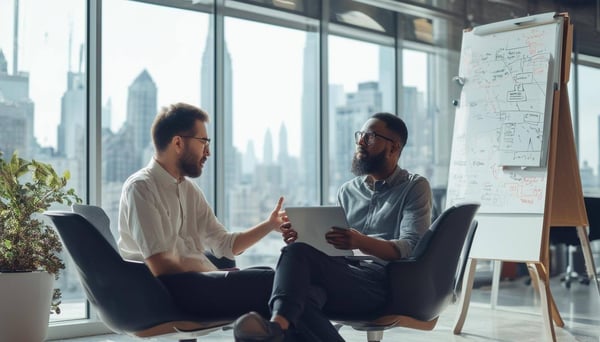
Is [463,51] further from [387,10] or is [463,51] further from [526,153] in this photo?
[387,10]

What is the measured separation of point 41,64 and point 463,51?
2.55 metres

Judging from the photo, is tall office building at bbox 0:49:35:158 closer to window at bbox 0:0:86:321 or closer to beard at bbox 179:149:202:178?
window at bbox 0:0:86:321

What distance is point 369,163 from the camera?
2.97 meters

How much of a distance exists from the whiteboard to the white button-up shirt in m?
1.93

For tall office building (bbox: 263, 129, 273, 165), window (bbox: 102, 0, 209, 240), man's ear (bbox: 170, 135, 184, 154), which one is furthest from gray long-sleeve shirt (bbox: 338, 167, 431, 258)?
tall office building (bbox: 263, 129, 273, 165)

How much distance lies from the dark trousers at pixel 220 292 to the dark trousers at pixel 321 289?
11cm

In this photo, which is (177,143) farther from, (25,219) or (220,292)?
(25,219)

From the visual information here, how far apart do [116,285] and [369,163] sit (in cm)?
118

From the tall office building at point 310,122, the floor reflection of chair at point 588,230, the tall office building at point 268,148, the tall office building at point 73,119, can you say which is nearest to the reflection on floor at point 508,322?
the floor reflection of chair at point 588,230

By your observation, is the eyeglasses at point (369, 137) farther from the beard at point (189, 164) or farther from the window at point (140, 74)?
the window at point (140, 74)

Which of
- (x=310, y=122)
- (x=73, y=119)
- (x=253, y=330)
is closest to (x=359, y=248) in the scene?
(x=253, y=330)

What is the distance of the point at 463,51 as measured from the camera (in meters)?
4.57

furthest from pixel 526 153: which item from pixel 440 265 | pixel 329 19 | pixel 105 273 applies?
pixel 105 273

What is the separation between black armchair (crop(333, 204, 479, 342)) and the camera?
8.13ft
